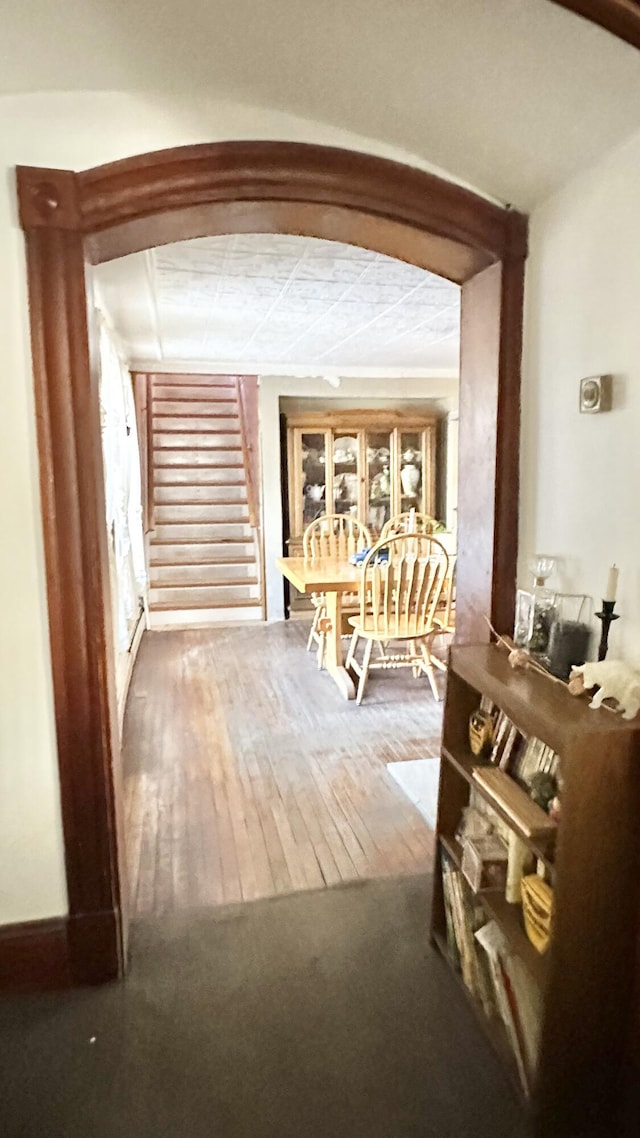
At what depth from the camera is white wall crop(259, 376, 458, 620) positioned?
5.78 m

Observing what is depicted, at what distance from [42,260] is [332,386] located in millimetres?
4507

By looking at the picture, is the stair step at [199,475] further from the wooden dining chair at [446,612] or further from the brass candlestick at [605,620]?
the brass candlestick at [605,620]

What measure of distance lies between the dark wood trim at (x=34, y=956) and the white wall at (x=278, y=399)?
4.26 metres

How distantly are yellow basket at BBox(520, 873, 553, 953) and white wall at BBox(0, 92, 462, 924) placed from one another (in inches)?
45.5

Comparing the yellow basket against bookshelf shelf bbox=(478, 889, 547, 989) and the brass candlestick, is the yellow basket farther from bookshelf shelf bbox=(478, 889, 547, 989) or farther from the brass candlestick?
the brass candlestick

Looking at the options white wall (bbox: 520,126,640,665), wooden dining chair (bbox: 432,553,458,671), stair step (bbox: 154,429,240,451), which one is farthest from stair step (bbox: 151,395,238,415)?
white wall (bbox: 520,126,640,665)

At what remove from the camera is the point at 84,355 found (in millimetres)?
1633

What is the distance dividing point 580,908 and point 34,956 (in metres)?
1.37

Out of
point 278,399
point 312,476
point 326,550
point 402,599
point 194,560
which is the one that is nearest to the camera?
point 402,599

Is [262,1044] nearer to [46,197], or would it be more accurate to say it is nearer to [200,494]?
[46,197]

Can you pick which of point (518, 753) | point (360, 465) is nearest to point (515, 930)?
point (518, 753)

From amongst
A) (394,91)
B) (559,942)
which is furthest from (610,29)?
(559,942)

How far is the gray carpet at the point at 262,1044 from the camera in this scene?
4.83 feet

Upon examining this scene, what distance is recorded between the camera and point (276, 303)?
3.42m
